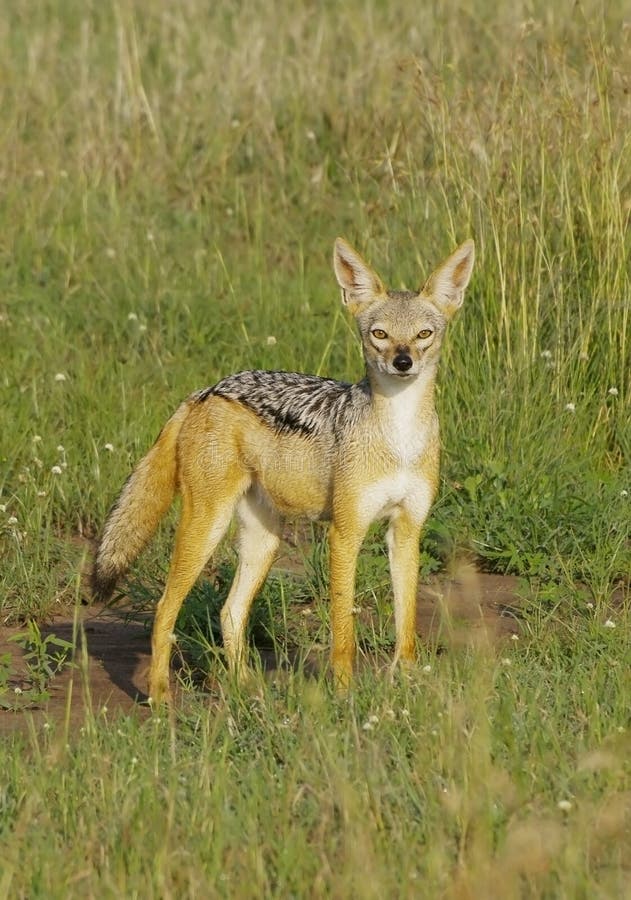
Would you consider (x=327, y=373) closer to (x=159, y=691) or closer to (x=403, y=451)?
(x=403, y=451)

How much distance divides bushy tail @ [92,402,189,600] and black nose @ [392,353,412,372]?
3.72ft

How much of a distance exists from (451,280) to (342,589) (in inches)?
52.2

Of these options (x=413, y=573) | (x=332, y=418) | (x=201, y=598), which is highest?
(x=332, y=418)

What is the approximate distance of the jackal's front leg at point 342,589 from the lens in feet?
18.5

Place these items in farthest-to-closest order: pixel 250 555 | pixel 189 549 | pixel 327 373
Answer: pixel 327 373 → pixel 250 555 → pixel 189 549

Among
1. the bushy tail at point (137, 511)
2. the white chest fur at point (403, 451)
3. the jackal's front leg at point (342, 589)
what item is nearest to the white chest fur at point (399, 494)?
the white chest fur at point (403, 451)

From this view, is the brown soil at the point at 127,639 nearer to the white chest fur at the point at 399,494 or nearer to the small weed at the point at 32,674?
the small weed at the point at 32,674

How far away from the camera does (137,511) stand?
6223mm

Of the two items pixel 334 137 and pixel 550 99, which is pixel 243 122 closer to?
pixel 334 137

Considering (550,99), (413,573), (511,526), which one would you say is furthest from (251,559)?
(550,99)

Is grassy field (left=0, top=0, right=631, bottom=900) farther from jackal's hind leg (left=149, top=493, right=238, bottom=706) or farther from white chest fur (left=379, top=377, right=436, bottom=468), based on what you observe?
white chest fur (left=379, top=377, right=436, bottom=468)

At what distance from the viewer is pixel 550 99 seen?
8.02m

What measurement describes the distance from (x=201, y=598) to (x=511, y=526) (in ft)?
5.01

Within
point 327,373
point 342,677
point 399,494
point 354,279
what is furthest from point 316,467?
point 327,373
